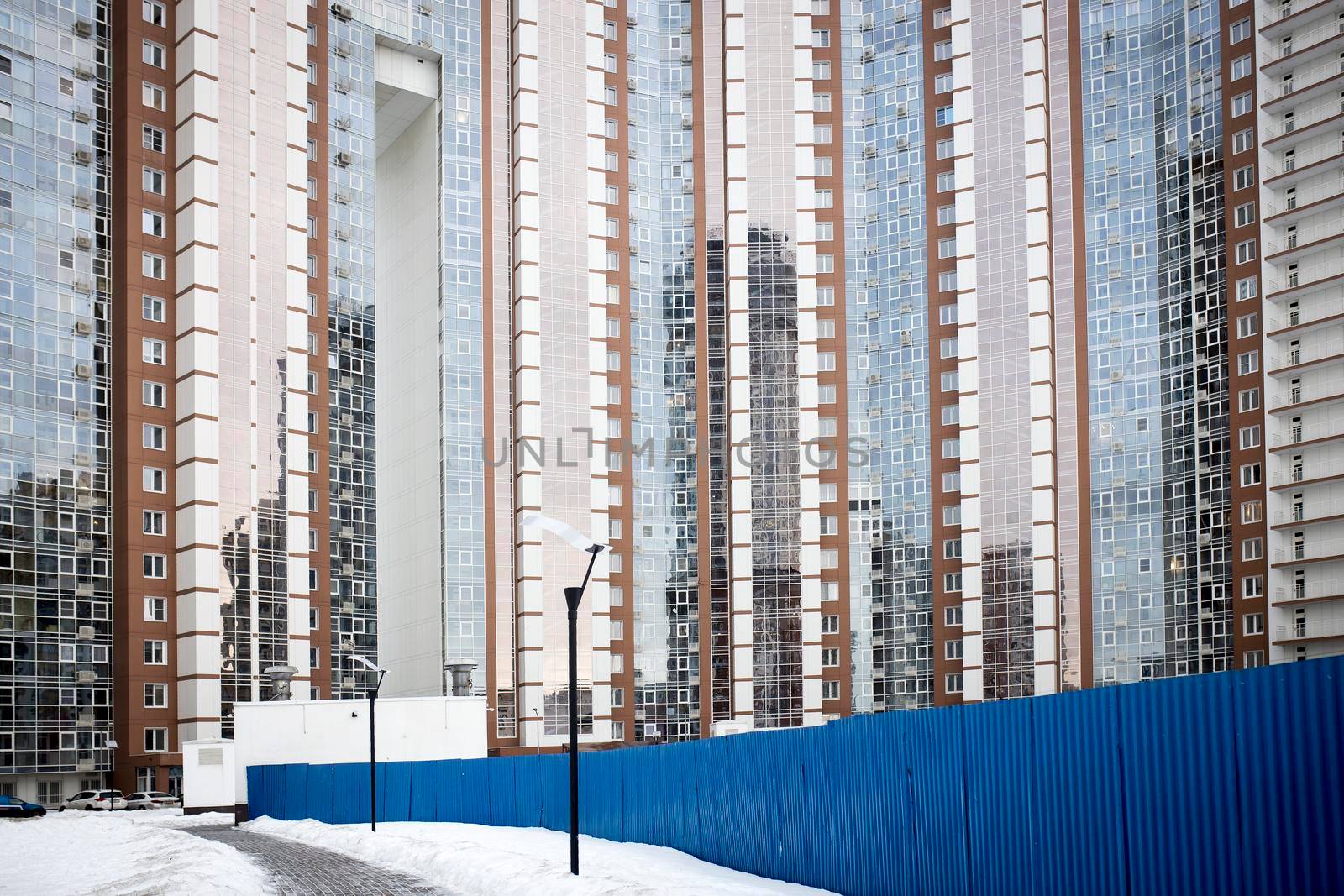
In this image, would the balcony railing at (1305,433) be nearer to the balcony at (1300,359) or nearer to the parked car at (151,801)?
the balcony at (1300,359)

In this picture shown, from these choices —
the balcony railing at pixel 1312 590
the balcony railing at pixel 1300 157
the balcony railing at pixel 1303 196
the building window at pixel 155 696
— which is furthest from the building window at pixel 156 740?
the balcony railing at pixel 1300 157

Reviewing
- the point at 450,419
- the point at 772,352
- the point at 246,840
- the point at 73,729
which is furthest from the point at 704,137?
the point at 246,840

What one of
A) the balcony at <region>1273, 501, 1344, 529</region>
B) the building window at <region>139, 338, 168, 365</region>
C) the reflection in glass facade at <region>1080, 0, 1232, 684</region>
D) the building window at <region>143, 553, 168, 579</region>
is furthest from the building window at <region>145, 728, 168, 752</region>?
the balcony at <region>1273, 501, 1344, 529</region>

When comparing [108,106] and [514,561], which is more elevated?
[108,106]

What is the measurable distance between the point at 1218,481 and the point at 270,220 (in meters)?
63.3

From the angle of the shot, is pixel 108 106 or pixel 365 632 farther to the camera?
pixel 365 632

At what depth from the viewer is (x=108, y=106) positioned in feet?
270

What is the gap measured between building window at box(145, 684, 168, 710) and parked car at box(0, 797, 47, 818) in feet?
40.2

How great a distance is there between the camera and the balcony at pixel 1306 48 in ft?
277

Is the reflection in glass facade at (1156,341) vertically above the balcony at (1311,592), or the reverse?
the reflection in glass facade at (1156,341)

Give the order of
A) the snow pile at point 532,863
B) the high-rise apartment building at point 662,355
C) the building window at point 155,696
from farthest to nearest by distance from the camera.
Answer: the high-rise apartment building at point 662,355 → the building window at point 155,696 → the snow pile at point 532,863

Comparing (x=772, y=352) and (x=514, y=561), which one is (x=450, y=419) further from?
(x=772, y=352)

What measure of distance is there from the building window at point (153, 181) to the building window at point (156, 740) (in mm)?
32860

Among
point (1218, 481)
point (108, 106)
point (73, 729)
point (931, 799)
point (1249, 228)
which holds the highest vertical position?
point (108, 106)
